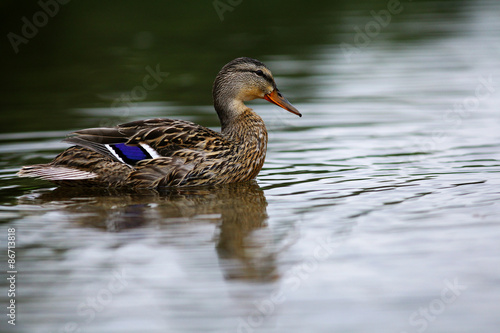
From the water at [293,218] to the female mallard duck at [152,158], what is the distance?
0.66 feet

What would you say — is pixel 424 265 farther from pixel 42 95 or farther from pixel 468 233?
pixel 42 95

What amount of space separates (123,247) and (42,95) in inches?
317

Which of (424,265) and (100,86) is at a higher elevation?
(424,265)

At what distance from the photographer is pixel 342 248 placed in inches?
223

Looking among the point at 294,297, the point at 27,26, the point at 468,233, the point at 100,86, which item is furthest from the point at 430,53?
the point at 294,297
